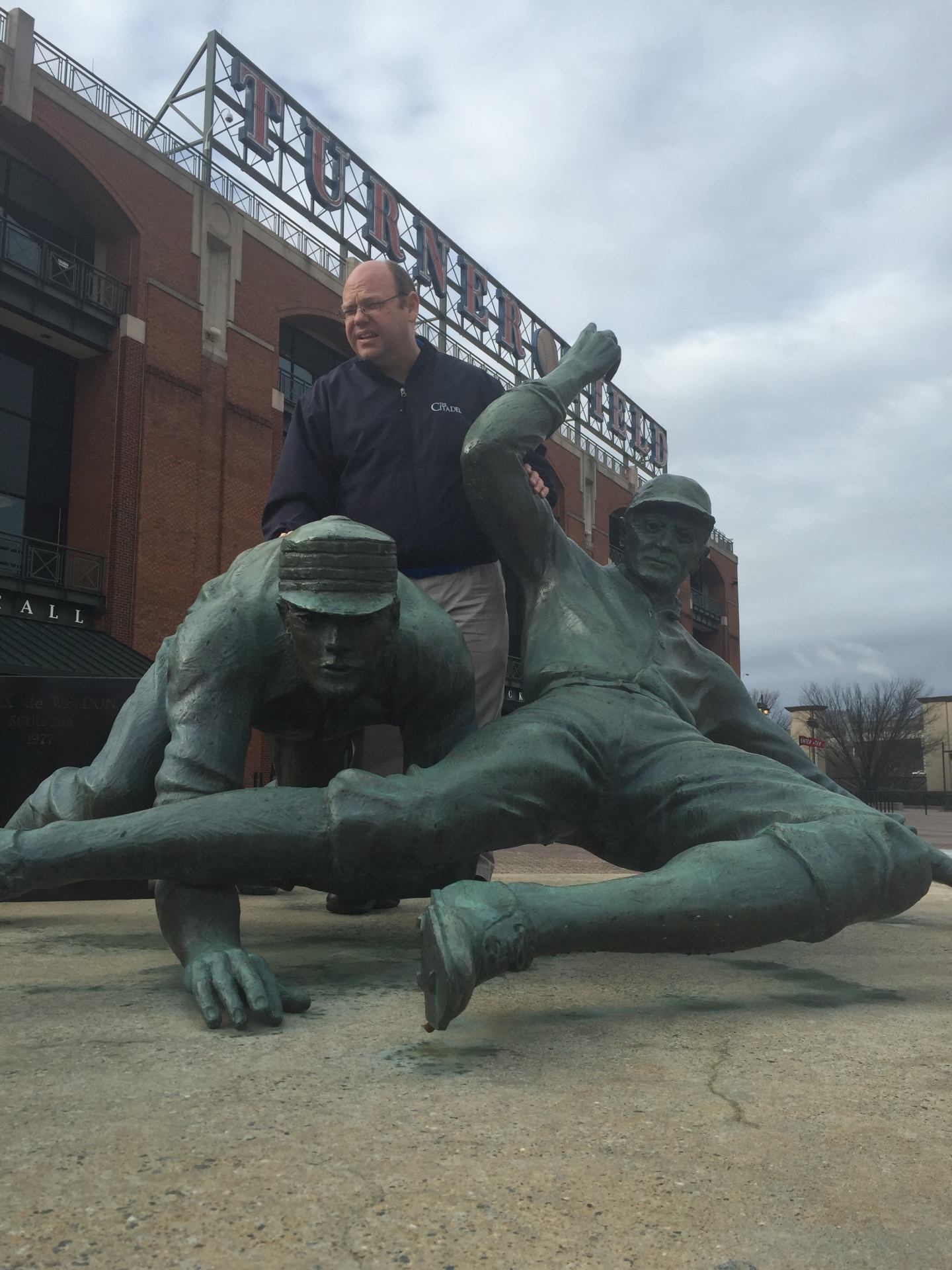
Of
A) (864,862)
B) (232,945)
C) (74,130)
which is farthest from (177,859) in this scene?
(74,130)

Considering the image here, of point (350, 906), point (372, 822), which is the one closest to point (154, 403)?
point (350, 906)

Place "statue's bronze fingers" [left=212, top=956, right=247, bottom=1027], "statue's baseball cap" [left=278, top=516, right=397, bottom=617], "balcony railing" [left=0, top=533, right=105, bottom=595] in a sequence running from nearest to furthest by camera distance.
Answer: "statue's bronze fingers" [left=212, top=956, right=247, bottom=1027], "statue's baseball cap" [left=278, top=516, right=397, bottom=617], "balcony railing" [left=0, top=533, right=105, bottom=595]

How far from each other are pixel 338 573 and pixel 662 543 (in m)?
1.50

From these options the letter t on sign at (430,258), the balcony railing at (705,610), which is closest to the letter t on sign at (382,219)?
the letter t on sign at (430,258)

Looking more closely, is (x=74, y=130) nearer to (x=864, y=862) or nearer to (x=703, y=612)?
(x=864, y=862)

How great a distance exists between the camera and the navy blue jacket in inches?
140

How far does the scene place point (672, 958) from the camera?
3.14 meters

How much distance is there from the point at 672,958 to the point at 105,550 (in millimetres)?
13578

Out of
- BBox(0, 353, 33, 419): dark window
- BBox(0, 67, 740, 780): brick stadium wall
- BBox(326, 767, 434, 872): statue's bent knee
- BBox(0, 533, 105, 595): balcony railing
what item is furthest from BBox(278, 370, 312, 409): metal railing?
BBox(326, 767, 434, 872): statue's bent knee

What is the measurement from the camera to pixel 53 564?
14742 millimetres

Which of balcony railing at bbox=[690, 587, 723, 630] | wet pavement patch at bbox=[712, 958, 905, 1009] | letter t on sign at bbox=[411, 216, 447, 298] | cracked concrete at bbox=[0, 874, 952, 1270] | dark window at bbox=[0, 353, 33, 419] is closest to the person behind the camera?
cracked concrete at bbox=[0, 874, 952, 1270]

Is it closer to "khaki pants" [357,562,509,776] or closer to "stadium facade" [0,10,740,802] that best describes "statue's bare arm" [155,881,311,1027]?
"khaki pants" [357,562,509,776]

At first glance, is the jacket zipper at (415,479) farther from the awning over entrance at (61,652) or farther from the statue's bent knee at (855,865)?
the awning over entrance at (61,652)

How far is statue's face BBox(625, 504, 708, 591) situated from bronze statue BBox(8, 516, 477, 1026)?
1.01m
